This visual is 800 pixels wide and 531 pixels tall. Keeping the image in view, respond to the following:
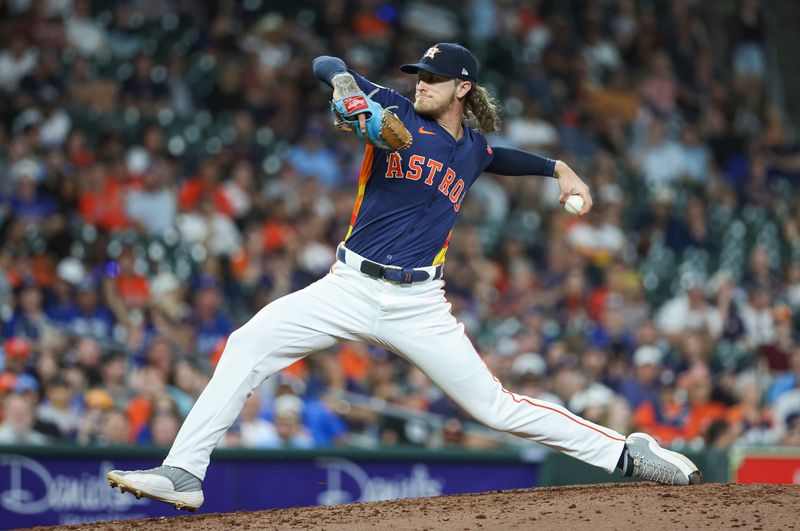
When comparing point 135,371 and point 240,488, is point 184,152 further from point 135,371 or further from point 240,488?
point 240,488

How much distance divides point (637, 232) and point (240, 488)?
608cm

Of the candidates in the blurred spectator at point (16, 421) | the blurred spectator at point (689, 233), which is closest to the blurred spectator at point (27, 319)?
the blurred spectator at point (16, 421)

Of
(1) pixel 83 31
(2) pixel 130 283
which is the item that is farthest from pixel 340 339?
(1) pixel 83 31

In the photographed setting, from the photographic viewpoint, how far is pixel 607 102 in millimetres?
13633

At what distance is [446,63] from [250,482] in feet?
11.2

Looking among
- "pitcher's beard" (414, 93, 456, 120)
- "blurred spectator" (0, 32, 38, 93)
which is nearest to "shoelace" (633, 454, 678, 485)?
"pitcher's beard" (414, 93, 456, 120)

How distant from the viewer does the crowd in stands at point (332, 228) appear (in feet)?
27.3

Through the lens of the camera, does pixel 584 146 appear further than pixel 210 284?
Yes

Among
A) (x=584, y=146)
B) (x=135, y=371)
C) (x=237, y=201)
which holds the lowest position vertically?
(x=135, y=371)

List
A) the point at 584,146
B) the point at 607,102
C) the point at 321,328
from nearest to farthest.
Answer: the point at 321,328, the point at 584,146, the point at 607,102

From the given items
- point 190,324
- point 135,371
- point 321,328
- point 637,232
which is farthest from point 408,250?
point 637,232

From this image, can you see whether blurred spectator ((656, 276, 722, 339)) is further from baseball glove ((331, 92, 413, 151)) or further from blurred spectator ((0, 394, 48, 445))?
baseball glove ((331, 92, 413, 151))

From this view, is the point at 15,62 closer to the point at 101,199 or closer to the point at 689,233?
the point at 101,199

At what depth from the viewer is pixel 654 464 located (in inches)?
190
